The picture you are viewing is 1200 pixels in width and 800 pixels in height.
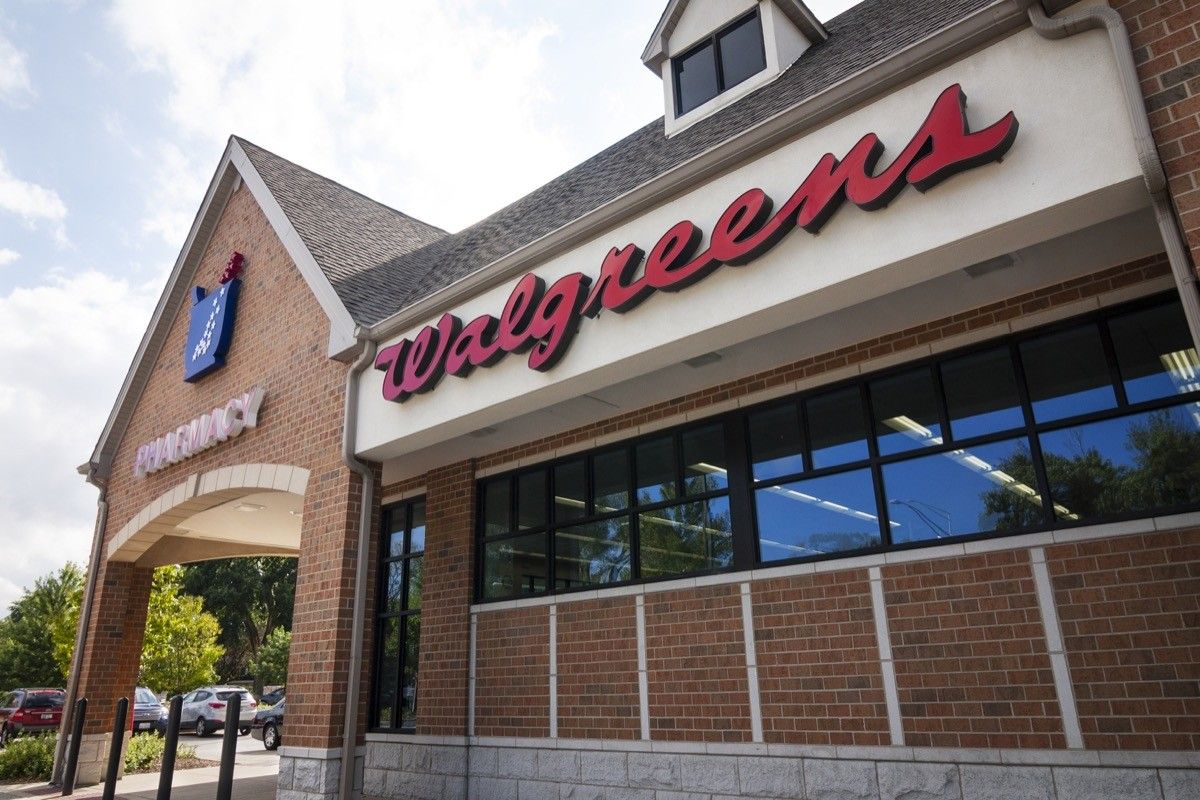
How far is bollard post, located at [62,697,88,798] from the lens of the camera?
1263cm

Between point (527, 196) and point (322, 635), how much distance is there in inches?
327

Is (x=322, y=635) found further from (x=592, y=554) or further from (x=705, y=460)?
(x=705, y=460)

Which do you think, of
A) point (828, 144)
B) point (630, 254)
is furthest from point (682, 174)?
point (828, 144)

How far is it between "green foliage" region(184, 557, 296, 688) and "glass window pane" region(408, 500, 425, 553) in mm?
39317

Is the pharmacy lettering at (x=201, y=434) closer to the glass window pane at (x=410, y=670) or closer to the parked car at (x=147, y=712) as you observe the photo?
the glass window pane at (x=410, y=670)

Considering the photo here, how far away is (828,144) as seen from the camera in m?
6.13

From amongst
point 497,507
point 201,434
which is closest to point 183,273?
point 201,434

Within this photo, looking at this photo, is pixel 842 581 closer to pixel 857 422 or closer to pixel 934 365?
pixel 857 422

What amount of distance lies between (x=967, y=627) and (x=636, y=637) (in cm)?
348

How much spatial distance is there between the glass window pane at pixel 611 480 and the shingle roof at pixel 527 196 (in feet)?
9.05

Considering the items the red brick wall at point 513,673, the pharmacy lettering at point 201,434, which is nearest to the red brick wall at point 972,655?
the red brick wall at point 513,673

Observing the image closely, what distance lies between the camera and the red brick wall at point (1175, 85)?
4.38m

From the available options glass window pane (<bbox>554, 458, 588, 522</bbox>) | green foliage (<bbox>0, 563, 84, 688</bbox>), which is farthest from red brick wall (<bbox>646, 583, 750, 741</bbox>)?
green foliage (<bbox>0, 563, 84, 688</bbox>)

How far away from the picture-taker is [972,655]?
259 inches
